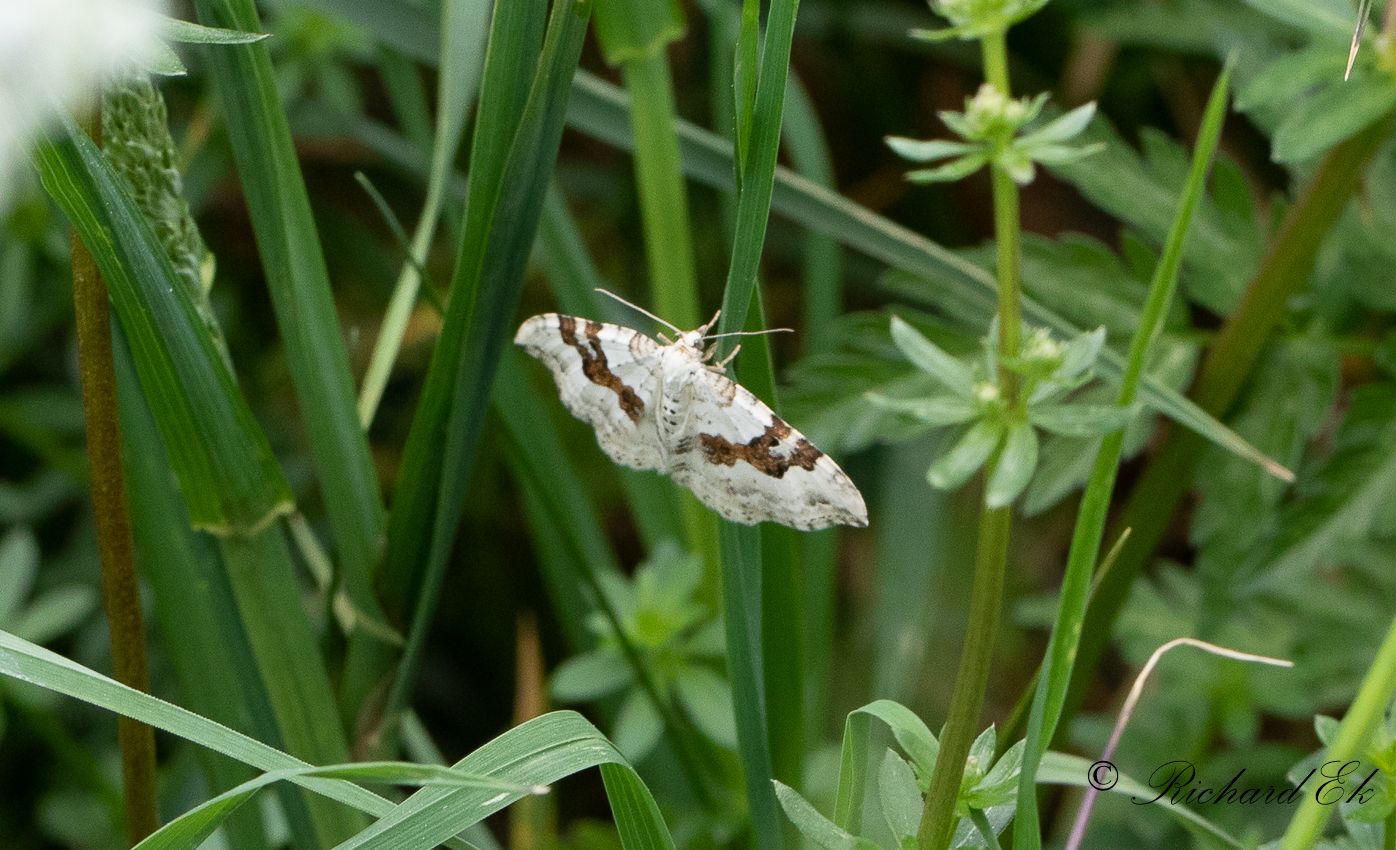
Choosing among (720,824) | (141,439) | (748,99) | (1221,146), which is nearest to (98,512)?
(141,439)

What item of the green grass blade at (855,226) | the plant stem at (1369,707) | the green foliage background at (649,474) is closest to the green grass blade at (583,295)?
the green foliage background at (649,474)

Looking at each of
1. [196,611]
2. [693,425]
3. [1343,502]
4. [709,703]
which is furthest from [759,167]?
[1343,502]

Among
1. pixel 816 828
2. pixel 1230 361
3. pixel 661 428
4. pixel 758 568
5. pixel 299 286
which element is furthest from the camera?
pixel 1230 361

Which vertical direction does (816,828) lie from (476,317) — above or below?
below

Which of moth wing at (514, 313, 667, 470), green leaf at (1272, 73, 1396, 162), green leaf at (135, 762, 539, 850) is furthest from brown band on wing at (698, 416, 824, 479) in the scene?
green leaf at (1272, 73, 1396, 162)

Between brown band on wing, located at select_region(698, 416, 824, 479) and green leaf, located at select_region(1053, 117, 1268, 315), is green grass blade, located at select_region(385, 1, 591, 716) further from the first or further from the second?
green leaf, located at select_region(1053, 117, 1268, 315)

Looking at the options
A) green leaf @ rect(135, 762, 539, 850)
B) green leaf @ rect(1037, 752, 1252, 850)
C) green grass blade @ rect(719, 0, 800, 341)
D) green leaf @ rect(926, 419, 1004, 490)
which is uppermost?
green grass blade @ rect(719, 0, 800, 341)

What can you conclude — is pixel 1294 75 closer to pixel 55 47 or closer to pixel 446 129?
pixel 446 129

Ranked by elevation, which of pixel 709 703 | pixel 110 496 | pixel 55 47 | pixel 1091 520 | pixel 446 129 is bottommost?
pixel 709 703
